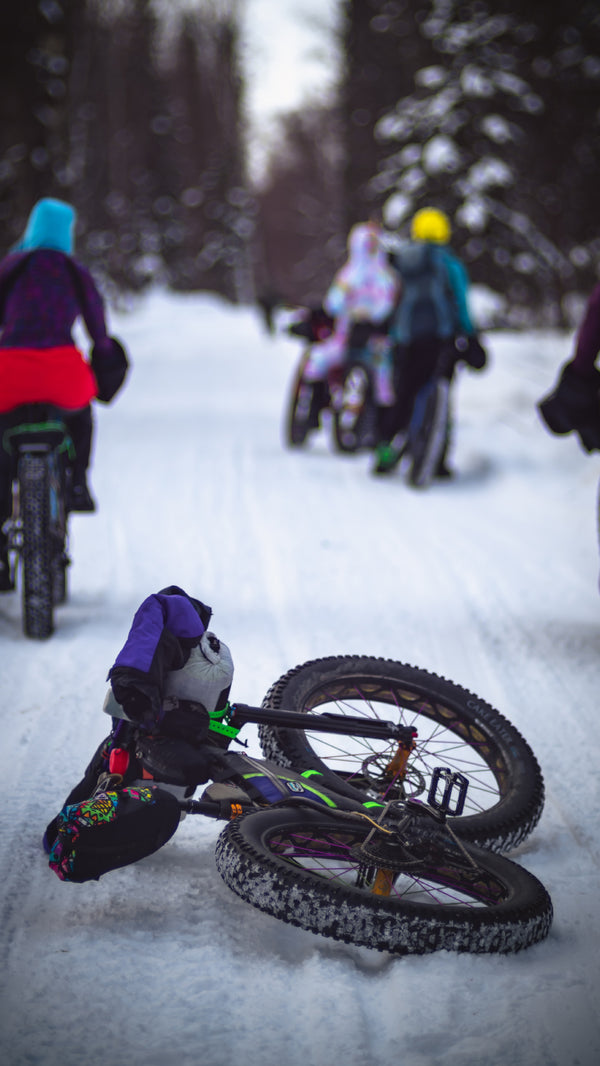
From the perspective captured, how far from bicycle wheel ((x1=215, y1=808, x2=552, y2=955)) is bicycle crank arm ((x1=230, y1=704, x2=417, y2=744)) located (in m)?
0.25

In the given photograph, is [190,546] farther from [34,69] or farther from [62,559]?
[34,69]

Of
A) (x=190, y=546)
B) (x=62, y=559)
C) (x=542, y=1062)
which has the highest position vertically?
(x=542, y=1062)

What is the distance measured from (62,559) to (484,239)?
14.5m

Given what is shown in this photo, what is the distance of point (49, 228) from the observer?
177 inches

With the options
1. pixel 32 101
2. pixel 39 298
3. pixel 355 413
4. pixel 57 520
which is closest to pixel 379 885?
pixel 57 520

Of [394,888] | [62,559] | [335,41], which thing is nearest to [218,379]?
[62,559]

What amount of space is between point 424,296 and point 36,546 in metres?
4.40

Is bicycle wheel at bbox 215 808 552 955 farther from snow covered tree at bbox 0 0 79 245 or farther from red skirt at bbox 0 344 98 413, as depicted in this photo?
snow covered tree at bbox 0 0 79 245

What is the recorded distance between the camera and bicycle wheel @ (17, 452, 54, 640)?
4.09 metres

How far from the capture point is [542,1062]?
77.4 inches

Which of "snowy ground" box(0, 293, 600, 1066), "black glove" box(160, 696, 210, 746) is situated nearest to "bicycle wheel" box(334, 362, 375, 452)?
"snowy ground" box(0, 293, 600, 1066)

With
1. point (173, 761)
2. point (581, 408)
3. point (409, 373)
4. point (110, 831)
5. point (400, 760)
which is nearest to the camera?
point (110, 831)

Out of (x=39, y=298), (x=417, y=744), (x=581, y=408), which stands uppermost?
(x=39, y=298)

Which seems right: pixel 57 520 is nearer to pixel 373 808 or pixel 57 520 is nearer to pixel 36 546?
pixel 36 546
